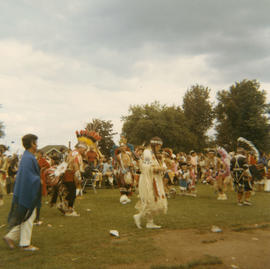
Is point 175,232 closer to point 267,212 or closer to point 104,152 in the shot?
point 267,212

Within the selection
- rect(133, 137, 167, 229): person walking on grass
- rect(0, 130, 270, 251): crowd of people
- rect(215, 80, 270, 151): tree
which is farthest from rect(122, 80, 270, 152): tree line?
rect(133, 137, 167, 229): person walking on grass

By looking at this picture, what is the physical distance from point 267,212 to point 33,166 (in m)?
7.39

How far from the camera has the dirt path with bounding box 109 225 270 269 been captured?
14.6ft

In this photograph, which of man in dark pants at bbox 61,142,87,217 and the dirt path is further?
man in dark pants at bbox 61,142,87,217

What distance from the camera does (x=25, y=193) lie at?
5160 millimetres

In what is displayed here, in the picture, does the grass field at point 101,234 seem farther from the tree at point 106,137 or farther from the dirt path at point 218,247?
the tree at point 106,137

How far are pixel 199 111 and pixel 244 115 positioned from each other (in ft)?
59.3

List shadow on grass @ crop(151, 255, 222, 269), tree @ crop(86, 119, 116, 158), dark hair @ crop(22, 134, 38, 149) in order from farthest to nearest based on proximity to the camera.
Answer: tree @ crop(86, 119, 116, 158) < dark hair @ crop(22, 134, 38, 149) < shadow on grass @ crop(151, 255, 222, 269)

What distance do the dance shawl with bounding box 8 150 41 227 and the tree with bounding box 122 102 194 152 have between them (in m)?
40.4

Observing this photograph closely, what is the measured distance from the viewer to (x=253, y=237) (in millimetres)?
5969

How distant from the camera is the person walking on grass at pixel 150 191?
6711 millimetres

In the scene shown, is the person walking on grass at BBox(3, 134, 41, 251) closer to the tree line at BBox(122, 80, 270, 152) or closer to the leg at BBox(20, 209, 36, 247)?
the leg at BBox(20, 209, 36, 247)

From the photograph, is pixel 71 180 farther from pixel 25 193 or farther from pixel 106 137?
pixel 106 137

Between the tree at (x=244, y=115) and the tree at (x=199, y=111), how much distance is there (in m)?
14.3
